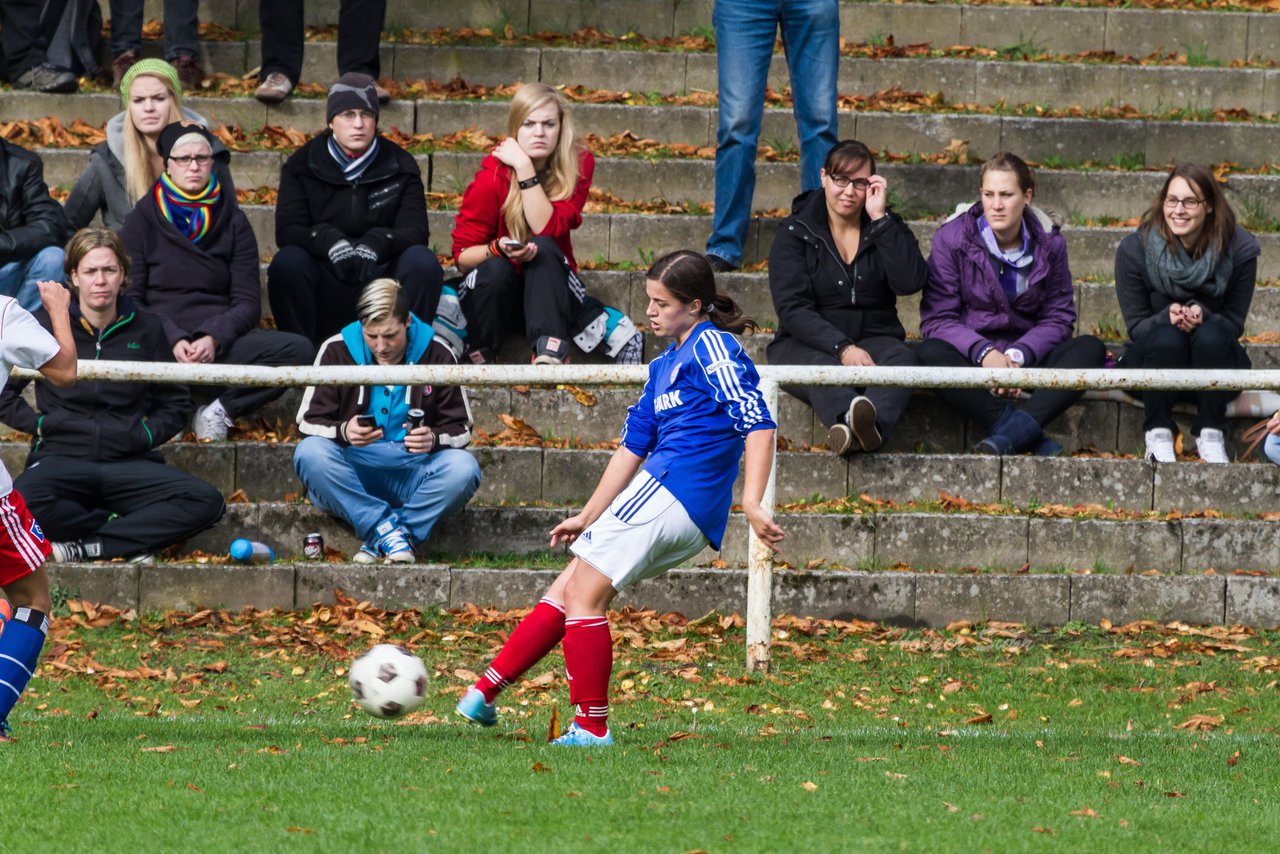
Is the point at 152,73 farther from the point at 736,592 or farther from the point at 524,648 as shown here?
the point at 524,648

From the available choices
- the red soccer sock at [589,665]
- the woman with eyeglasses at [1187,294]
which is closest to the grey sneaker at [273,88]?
the woman with eyeglasses at [1187,294]

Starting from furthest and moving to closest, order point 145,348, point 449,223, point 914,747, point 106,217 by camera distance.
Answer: point 449,223, point 106,217, point 145,348, point 914,747

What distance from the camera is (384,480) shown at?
9094 millimetres

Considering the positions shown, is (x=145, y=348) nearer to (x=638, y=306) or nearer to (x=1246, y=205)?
(x=638, y=306)

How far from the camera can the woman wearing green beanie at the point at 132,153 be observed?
33.7ft

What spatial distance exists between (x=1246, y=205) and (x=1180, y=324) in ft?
8.62

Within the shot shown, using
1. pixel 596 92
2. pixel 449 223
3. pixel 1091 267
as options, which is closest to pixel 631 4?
pixel 596 92

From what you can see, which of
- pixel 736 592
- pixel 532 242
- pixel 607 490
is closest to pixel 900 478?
pixel 736 592

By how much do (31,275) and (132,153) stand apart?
0.98 metres

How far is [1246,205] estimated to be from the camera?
39.1 ft

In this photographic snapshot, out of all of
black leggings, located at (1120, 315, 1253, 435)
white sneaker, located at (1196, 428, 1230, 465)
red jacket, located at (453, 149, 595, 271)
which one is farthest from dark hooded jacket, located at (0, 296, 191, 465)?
white sneaker, located at (1196, 428, 1230, 465)

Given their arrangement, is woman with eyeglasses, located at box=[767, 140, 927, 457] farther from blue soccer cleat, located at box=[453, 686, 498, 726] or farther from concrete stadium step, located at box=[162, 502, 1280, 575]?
blue soccer cleat, located at box=[453, 686, 498, 726]

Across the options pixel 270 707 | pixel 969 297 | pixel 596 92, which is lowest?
pixel 270 707

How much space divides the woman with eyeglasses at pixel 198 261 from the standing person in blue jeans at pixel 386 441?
0.72m
